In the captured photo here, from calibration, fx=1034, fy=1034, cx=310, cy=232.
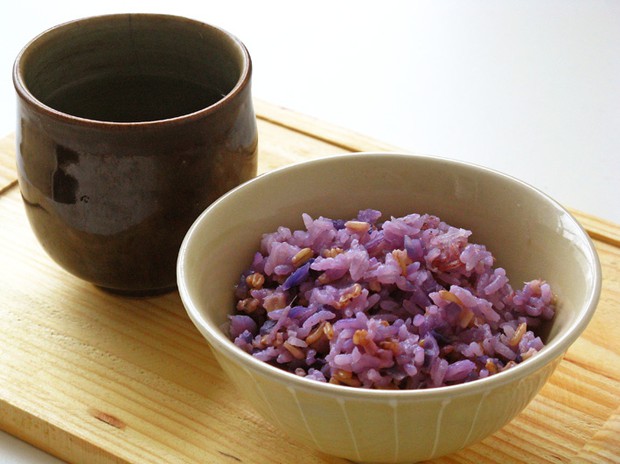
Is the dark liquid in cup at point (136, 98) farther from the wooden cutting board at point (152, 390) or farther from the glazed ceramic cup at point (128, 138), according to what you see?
the wooden cutting board at point (152, 390)

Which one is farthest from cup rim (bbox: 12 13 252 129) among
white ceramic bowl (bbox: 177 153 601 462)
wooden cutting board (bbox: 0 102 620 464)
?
wooden cutting board (bbox: 0 102 620 464)

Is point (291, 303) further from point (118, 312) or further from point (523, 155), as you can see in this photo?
point (523, 155)

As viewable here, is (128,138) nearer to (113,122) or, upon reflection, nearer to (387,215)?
(113,122)

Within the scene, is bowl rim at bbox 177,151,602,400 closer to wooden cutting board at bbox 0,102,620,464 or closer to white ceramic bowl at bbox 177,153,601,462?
white ceramic bowl at bbox 177,153,601,462

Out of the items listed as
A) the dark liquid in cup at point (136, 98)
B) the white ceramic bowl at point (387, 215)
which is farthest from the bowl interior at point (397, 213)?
the dark liquid in cup at point (136, 98)

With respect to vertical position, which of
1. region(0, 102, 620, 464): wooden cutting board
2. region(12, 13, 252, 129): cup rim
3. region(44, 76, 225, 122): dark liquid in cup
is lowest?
region(0, 102, 620, 464): wooden cutting board

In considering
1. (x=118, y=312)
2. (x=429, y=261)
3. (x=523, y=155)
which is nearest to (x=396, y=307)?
(x=429, y=261)
